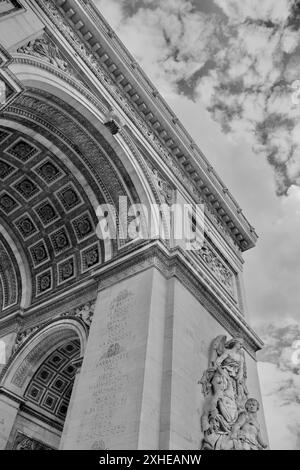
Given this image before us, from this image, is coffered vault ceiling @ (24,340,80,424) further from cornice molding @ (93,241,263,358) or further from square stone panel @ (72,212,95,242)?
square stone panel @ (72,212,95,242)

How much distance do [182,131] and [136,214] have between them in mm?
5272

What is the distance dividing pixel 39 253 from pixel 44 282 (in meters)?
1.03

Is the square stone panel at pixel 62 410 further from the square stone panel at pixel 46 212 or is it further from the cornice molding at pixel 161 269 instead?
the square stone panel at pixel 46 212

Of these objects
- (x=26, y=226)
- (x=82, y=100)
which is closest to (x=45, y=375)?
(x=26, y=226)

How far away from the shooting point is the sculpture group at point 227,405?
27.2ft

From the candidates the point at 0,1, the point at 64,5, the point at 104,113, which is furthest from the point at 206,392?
the point at 64,5

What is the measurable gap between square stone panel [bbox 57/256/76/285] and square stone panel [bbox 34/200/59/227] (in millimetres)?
1391

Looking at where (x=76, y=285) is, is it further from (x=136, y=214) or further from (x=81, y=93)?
(x=81, y=93)

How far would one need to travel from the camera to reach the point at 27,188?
40.9 ft

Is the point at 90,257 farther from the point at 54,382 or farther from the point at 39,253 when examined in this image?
the point at 54,382

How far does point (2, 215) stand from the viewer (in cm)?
1302

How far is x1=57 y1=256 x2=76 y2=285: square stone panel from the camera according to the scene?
12375 mm

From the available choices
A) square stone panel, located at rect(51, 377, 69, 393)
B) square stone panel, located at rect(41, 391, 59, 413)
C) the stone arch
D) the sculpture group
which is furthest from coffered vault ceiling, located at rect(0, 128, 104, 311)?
the sculpture group

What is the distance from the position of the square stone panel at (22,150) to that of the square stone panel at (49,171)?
0.43 metres
